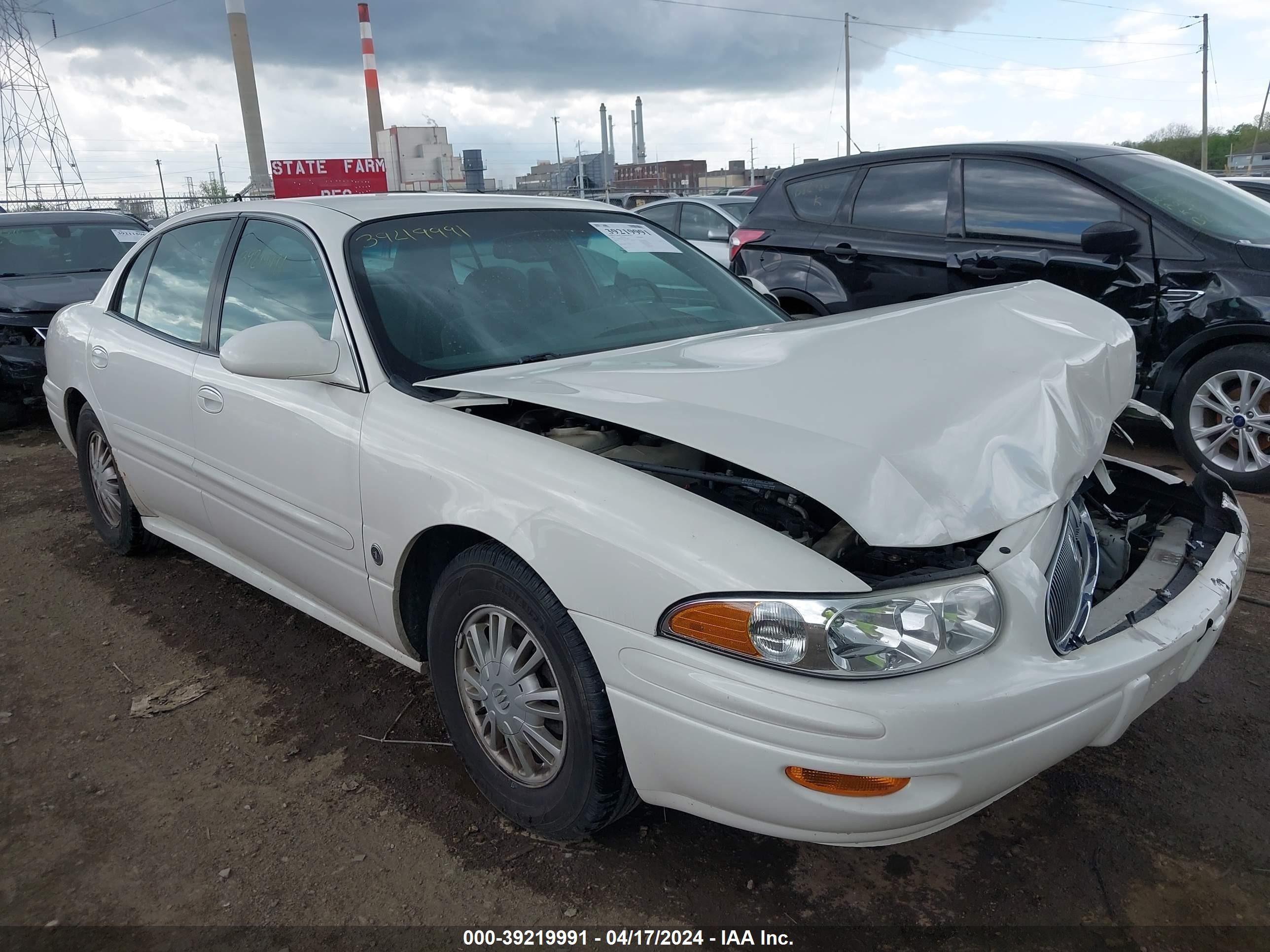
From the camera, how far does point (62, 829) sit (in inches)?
96.0

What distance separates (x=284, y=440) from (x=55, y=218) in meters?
6.79

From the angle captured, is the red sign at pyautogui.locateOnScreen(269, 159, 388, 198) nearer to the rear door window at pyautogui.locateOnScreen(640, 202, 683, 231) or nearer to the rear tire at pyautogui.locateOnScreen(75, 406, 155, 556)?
the rear door window at pyautogui.locateOnScreen(640, 202, 683, 231)

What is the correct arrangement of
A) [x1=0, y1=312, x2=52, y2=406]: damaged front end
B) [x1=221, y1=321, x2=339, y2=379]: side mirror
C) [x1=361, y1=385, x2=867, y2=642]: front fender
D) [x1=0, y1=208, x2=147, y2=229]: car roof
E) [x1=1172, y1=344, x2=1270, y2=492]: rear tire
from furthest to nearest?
[x1=0, y1=208, x2=147, y2=229]: car roof < [x1=0, y1=312, x2=52, y2=406]: damaged front end < [x1=1172, y1=344, x2=1270, y2=492]: rear tire < [x1=221, y1=321, x2=339, y2=379]: side mirror < [x1=361, y1=385, x2=867, y2=642]: front fender

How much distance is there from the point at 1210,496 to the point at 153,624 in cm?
372

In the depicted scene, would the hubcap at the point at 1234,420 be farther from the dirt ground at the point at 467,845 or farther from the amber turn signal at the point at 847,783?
the amber turn signal at the point at 847,783

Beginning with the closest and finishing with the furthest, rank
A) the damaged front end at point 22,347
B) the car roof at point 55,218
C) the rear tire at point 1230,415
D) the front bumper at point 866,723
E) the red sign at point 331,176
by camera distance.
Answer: the front bumper at point 866,723, the rear tire at point 1230,415, the damaged front end at point 22,347, the car roof at point 55,218, the red sign at point 331,176

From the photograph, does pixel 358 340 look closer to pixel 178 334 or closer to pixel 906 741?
pixel 178 334

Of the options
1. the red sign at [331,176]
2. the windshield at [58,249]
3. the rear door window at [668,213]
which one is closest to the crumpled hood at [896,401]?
the windshield at [58,249]

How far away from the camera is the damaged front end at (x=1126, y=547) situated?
2002 millimetres

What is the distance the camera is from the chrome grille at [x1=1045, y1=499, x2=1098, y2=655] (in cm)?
191

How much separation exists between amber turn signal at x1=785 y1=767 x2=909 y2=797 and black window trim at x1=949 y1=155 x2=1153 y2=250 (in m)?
4.03

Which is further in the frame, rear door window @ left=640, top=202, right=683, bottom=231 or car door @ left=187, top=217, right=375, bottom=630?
rear door window @ left=640, top=202, right=683, bottom=231

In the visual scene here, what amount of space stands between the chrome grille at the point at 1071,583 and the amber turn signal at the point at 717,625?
0.62 metres

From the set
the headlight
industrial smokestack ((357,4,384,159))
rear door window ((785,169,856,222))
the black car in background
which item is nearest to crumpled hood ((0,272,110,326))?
the black car in background
